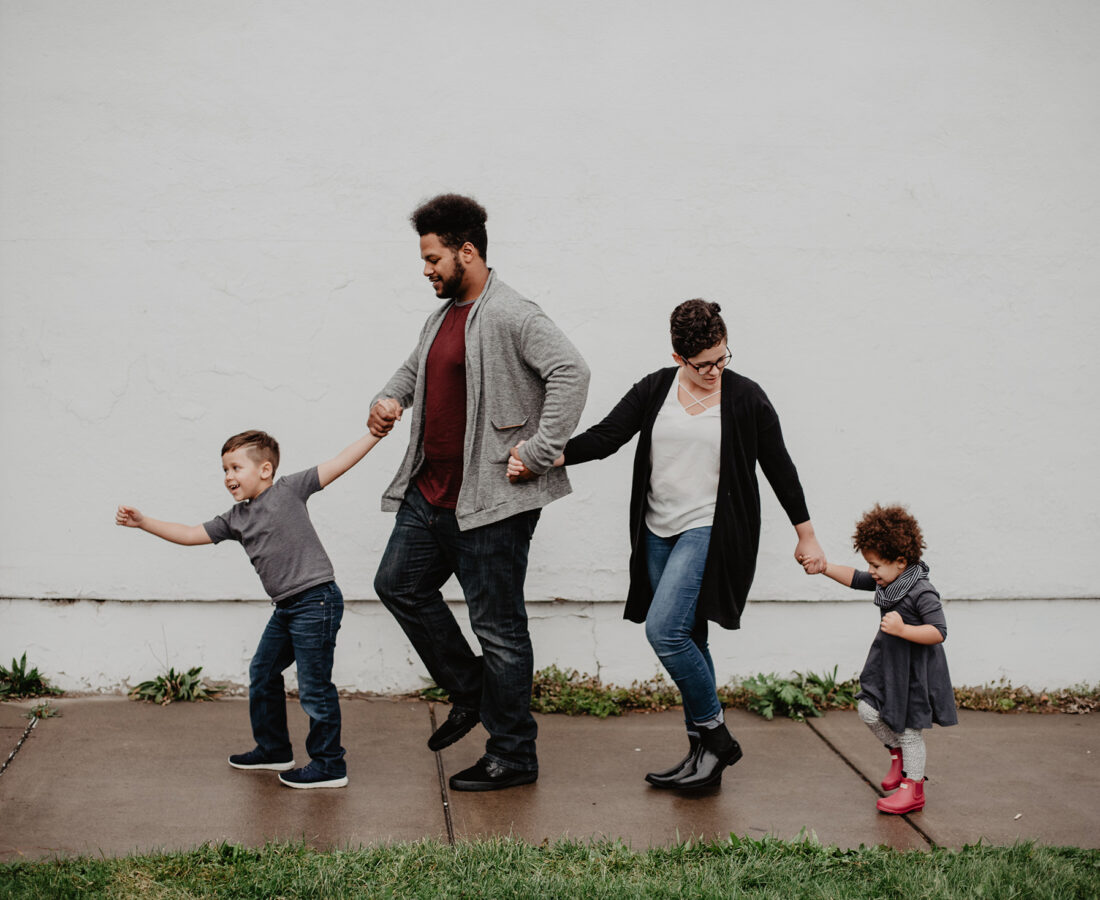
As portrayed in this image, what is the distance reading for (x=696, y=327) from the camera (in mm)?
3951

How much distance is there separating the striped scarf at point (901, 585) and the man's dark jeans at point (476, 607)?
4.22 feet

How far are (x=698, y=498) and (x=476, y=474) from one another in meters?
0.81

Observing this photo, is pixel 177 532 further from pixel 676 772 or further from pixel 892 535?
pixel 892 535

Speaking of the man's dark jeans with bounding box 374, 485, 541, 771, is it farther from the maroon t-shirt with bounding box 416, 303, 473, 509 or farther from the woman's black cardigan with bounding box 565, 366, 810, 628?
the woman's black cardigan with bounding box 565, 366, 810, 628

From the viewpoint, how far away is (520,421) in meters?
4.09

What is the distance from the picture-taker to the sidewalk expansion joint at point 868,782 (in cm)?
394

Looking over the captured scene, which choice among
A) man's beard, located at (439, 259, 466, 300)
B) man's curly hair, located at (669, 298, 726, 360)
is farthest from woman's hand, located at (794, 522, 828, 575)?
man's beard, located at (439, 259, 466, 300)

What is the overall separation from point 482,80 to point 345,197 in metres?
0.80

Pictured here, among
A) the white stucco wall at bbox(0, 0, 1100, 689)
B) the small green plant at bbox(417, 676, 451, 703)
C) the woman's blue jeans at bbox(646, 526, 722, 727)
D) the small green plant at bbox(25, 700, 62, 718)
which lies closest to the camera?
the woman's blue jeans at bbox(646, 526, 722, 727)

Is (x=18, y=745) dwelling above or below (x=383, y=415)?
below

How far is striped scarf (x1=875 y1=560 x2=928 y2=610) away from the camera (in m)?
4.05

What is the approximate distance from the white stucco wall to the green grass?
69.8 inches

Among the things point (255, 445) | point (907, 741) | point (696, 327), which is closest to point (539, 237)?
point (696, 327)

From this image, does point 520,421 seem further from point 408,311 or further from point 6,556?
point 6,556
